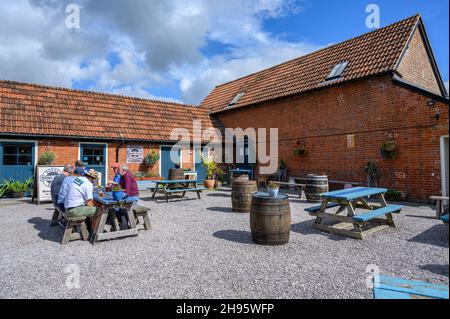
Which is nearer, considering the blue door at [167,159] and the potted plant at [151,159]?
the potted plant at [151,159]

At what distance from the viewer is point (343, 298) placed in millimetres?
3146

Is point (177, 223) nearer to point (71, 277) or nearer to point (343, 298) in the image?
point (71, 277)

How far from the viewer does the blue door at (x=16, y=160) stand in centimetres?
1083

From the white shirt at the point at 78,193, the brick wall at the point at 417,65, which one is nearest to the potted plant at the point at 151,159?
the white shirt at the point at 78,193

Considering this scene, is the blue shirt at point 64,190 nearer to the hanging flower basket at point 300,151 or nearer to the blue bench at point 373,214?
the blue bench at point 373,214

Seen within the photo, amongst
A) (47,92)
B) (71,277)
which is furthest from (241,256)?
(47,92)

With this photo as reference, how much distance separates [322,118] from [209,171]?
21.3 feet

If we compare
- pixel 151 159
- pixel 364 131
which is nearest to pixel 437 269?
pixel 364 131

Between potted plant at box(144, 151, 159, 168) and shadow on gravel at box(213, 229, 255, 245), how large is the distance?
8899 millimetres

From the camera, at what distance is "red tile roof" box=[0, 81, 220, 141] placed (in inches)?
456

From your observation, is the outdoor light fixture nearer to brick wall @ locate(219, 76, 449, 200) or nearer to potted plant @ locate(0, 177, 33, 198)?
brick wall @ locate(219, 76, 449, 200)

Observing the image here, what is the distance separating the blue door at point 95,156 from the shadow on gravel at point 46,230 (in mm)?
5708

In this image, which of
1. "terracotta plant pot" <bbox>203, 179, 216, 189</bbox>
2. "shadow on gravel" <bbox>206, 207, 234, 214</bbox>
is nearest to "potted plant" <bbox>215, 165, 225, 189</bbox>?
"terracotta plant pot" <bbox>203, 179, 216, 189</bbox>
